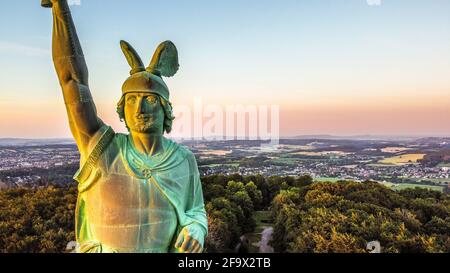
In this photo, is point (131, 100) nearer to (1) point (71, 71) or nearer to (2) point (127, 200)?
(1) point (71, 71)

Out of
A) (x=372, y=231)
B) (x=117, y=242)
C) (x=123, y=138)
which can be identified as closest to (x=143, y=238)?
(x=117, y=242)

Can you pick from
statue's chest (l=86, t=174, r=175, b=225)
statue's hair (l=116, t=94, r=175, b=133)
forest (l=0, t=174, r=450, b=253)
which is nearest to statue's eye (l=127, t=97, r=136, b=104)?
statue's hair (l=116, t=94, r=175, b=133)

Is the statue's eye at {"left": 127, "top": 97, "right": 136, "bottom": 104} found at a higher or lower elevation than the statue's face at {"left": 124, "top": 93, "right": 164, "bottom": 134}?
higher

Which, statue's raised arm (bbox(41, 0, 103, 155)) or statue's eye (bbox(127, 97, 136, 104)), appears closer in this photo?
statue's raised arm (bbox(41, 0, 103, 155))

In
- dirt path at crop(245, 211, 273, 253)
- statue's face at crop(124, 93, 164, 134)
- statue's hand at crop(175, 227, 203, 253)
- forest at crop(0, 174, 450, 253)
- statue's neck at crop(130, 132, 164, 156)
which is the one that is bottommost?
dirt path at crop(245, 211, 273, 253)

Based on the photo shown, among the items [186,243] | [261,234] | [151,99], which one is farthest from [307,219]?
[151,99]

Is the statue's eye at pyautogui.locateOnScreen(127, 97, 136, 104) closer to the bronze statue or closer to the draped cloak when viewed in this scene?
the bronze statue

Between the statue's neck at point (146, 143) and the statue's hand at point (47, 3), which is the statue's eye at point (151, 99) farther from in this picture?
the statue's hand at point (47, 3)

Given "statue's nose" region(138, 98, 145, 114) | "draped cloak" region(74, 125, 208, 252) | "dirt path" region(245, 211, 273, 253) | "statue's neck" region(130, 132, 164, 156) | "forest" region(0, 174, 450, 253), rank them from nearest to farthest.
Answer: "draped cloak" region(74, 125, 208, 252), "statue's nose" region(138, 98, 145, 114), "statue's neck" region(130, 132, 164, 156), "forest" region(0, 174, 450, 253), "dirt path" region(245, 211, 273, 253)
